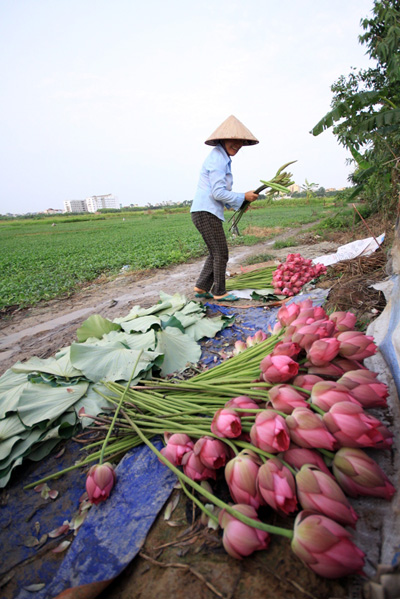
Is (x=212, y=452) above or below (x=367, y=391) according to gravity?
below

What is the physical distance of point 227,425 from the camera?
0.90 metres

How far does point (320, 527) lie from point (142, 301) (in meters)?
3.55

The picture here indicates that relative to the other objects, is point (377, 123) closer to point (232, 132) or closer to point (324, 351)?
point (232, 132)

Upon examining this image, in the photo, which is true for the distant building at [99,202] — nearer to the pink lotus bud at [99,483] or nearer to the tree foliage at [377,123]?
the tree foliage at [377,123]

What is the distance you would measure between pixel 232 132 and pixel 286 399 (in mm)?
2891

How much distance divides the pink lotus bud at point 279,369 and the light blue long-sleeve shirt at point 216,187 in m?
2.45

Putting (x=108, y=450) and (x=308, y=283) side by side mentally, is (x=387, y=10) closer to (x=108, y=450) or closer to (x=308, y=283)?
(x=308, y=283)

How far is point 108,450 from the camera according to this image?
4.06ft

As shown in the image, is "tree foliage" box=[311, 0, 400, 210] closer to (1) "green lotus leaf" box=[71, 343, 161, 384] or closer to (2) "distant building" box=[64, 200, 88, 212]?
(1) "green lotus leaf" box=[71, 343, 161, 384]

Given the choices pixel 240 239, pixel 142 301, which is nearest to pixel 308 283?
pixel 142 301

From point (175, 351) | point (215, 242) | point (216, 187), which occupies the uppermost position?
point (216, 187)

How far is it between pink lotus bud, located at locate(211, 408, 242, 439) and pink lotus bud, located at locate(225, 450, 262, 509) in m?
0.08

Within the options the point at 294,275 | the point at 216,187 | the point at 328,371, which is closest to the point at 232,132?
the point at 216,187

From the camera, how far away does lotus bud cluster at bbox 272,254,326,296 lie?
3174 mm
